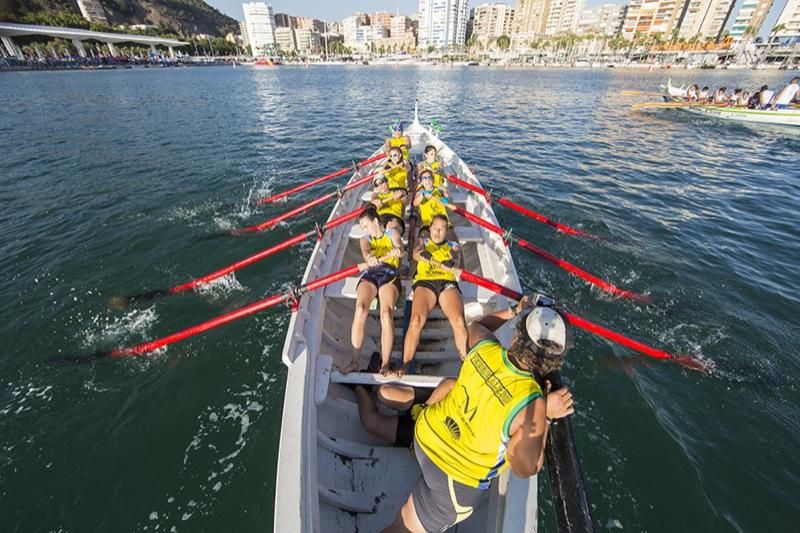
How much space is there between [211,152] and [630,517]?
74.6 ft

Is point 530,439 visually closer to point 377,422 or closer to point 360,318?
point 377,422

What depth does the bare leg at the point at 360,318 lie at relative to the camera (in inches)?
210

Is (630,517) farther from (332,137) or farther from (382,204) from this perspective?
(332,137)

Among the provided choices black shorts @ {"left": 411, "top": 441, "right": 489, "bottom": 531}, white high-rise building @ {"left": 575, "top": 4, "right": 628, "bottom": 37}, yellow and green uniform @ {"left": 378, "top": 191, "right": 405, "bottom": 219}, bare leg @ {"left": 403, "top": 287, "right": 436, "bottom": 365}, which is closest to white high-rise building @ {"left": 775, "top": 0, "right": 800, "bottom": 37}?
white high-rise building @ {"left": 575, "top": 4, "right": 628, "bottom": 37}

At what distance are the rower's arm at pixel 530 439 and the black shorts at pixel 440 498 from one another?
0.55 metres

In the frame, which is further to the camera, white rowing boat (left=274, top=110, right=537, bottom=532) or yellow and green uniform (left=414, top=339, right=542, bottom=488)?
white rowing boat (left=274, top=110, right=537, bottom=532)

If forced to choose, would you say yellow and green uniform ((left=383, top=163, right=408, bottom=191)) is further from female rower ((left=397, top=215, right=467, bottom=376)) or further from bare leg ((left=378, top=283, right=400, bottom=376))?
bare leg ((left=378, top=283, right=400, bottom=376))

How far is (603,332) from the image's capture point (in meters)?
5.68

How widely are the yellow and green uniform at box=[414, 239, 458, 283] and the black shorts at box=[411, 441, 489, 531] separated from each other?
3.20 meters

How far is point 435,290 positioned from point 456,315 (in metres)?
0.58

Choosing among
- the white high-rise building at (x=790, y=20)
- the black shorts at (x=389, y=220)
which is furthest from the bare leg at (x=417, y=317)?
the white high-rise building at (x=790, y=20)

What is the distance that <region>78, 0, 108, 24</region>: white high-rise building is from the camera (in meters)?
147

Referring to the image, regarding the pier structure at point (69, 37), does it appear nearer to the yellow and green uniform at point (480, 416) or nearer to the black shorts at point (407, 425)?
the black shorts at point (407, 425)

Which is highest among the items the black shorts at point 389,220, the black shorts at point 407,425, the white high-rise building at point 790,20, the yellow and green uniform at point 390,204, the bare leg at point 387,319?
the white high-rise building at point 790,20
